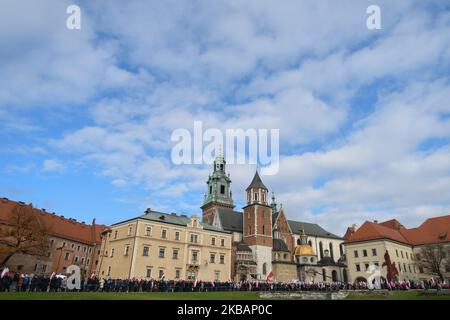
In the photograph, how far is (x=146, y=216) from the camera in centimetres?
4728

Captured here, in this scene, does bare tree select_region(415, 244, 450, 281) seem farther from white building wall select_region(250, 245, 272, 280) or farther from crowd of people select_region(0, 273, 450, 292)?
white building wall select_region(250, 245, 272, 280)

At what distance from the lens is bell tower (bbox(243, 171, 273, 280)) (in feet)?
192

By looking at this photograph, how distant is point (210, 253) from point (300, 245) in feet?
86.7

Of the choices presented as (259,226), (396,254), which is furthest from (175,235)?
(396,254)

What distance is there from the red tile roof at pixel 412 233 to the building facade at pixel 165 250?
76.4 ft

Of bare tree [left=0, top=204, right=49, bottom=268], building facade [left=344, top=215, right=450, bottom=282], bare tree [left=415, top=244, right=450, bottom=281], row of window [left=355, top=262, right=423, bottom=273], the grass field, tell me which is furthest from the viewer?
row of window [left=355, top=262, right=423, bottom=273]

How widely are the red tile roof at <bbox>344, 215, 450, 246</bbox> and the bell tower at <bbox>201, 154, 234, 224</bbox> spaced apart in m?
29.0

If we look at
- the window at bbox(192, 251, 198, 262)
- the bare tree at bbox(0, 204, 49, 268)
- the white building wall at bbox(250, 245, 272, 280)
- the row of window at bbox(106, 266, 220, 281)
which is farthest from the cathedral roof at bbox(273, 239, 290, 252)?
the bare tree at bbox(0, 204, 49, 268)

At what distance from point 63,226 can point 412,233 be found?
61.9 m

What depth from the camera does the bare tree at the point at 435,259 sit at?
4942cm

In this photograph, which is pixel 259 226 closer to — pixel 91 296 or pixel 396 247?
pixel 396 247

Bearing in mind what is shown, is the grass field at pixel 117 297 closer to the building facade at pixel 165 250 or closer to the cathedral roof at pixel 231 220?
the building facade at pixel 165 250
